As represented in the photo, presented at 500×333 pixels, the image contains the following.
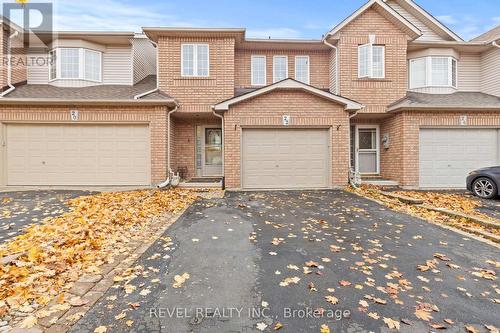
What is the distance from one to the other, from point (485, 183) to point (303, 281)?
9.69 m

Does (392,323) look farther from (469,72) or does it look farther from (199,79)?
(469,72)

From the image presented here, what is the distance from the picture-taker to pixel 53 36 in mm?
12406

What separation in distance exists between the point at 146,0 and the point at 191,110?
22.9ft

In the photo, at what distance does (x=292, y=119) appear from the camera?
1109cm

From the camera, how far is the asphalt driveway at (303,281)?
2705mm

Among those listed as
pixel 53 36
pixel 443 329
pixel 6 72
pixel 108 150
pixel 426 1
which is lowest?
pixel 443 329

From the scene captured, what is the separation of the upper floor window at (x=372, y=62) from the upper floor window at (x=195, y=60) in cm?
728

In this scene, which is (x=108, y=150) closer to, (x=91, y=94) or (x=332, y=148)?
(x=91, y=94)

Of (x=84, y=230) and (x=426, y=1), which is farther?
(x=426, y=1)

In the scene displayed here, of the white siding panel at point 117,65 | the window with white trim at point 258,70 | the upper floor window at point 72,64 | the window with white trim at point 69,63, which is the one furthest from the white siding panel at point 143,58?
the window with white trim at point 258,70

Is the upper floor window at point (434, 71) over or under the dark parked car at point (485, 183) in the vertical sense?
over

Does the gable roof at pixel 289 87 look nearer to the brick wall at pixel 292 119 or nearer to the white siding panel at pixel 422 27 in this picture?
the brick wall at pixel 292 119

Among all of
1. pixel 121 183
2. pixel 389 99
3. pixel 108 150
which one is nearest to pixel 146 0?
pixel 108 150

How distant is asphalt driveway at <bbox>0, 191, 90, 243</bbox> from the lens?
226 inches
